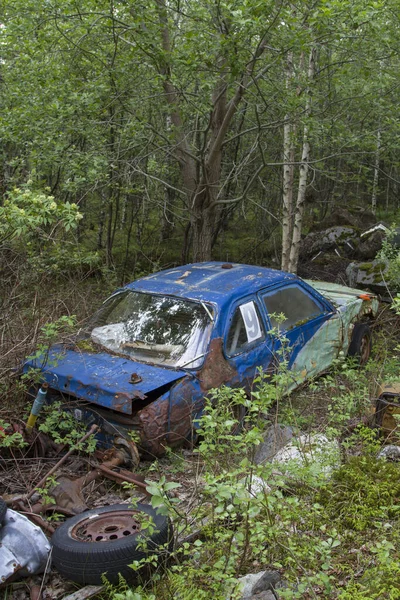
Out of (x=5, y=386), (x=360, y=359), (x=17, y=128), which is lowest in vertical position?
(x=360, y=359)

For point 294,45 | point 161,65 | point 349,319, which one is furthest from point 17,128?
point 349,319

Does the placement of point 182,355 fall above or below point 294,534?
above

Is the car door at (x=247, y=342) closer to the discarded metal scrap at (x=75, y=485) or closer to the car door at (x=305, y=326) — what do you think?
the car door at (x=305, y=326)

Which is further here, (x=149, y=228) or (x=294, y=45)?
(x=149, y=228)

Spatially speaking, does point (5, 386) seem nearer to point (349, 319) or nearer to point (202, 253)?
point (349, 319)

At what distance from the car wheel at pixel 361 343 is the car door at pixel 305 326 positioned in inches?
16.6

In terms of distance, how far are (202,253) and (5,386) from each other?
536cm

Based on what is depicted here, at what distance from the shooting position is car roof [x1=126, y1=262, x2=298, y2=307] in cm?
553

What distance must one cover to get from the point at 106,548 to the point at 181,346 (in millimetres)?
2232

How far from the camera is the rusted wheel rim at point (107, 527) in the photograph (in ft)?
11.0

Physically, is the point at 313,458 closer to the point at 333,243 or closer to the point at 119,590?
the point at 119,590

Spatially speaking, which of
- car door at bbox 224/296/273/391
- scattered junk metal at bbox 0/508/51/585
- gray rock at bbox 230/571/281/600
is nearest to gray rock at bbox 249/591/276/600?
gray rock at bbox 230/571/281/600

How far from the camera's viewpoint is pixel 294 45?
7.29m

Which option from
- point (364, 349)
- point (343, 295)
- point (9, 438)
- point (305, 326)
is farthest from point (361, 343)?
point (9, 438)
